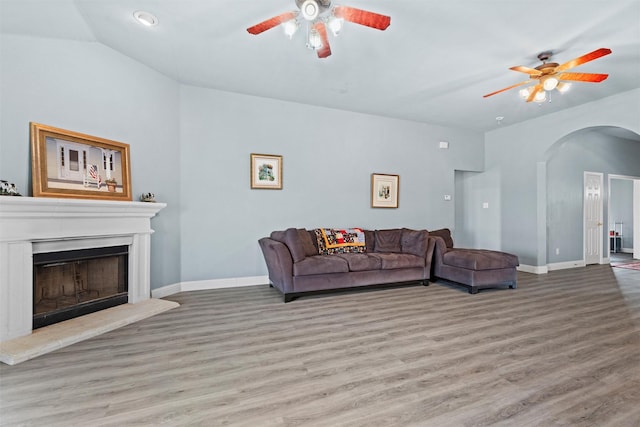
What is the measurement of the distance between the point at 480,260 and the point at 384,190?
2030 mm

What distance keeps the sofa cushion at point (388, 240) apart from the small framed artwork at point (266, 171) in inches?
71.6

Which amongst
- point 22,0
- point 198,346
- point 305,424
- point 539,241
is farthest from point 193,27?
point 539,241

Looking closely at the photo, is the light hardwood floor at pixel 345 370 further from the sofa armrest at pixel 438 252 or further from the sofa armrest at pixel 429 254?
the sofa armrest at pixel 438 252

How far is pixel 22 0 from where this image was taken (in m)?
2.46

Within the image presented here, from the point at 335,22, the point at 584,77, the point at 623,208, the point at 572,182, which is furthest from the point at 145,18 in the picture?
the point at 623,208

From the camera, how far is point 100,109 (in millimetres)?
3295

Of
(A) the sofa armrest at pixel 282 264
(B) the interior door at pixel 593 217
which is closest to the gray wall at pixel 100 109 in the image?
(A) the sofa armrest at pixel 282 264

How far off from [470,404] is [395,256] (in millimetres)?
2781

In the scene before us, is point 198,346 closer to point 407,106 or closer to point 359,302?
point 359,302

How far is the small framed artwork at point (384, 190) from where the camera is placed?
5562 mm

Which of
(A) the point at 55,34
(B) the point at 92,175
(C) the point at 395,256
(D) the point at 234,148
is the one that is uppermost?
(A) the point at 55,34

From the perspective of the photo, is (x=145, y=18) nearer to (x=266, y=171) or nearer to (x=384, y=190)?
(x=266, y=171)

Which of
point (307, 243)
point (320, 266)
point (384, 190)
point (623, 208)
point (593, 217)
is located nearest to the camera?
point (320, 266)

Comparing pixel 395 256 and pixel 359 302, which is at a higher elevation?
pixel 395 256
